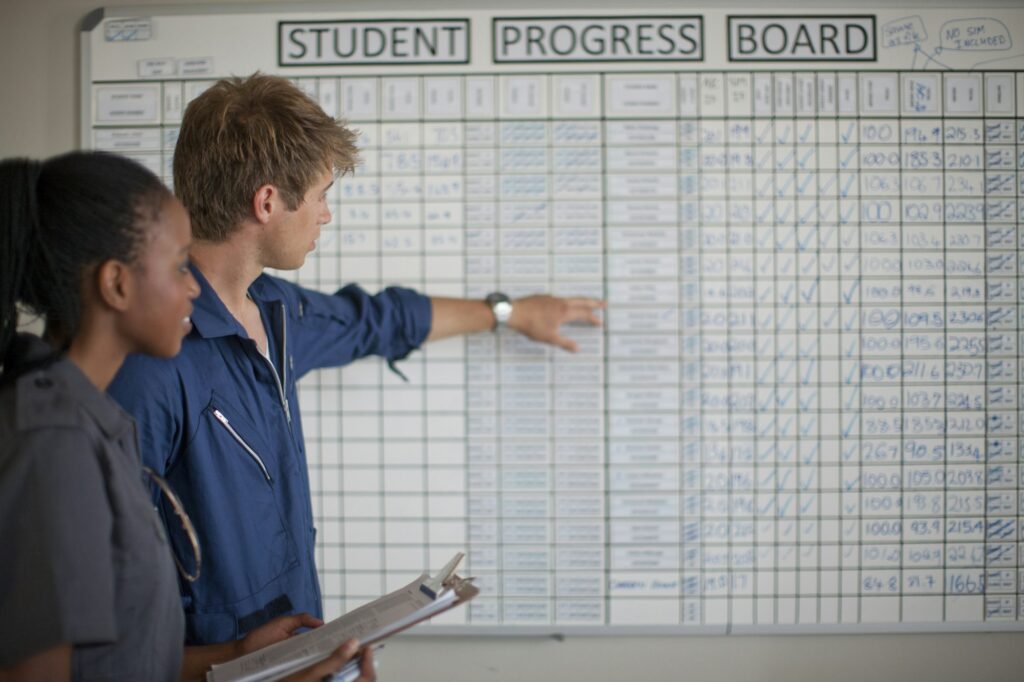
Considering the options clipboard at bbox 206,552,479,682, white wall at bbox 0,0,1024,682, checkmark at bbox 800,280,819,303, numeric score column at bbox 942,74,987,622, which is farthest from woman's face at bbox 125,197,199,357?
numeric score column at bbox 942,74,987,622

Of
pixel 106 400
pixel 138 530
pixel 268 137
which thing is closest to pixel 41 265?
pixel 106 400

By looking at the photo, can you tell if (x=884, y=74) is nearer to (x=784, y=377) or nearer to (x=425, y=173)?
(x=784, y=377)

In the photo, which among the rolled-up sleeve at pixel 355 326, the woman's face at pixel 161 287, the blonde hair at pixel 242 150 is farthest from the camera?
the rolled-up sleeve at pixel 355 326

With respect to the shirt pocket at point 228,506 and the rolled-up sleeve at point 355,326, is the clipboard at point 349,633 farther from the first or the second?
the rolled-up sleeve at point 355,326

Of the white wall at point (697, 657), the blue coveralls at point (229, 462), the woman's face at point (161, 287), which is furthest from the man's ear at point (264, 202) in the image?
the white wall at point (697, 657)

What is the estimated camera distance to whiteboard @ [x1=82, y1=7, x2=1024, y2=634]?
1.66m

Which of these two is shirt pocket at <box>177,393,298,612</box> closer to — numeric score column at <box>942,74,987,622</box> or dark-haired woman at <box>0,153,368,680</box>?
dark-haired woman at <box>0,153,368,680</box>

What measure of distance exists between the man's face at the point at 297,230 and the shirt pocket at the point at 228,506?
249 mm

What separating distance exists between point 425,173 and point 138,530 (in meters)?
1.07

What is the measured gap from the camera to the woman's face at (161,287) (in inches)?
33.4

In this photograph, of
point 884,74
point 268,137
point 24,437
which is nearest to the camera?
point 24,437

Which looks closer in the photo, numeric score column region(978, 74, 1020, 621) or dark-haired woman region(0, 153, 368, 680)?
dark-haired woman region(0, 153, 368, 680)

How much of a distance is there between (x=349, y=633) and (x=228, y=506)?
29 centimetres

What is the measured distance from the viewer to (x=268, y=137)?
113cm
